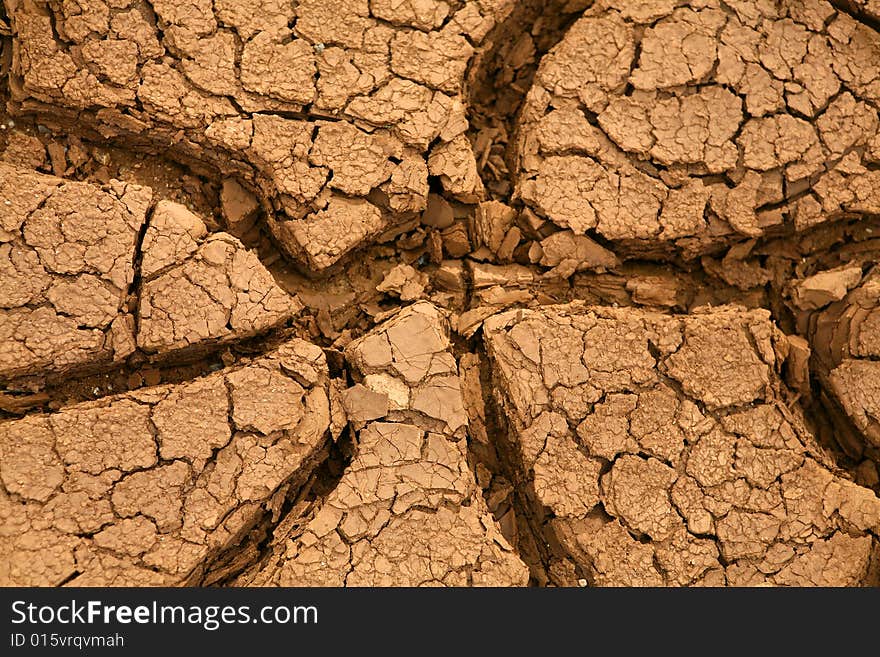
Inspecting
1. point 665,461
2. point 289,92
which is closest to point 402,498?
point 665,461

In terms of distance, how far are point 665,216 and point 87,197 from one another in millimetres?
1570

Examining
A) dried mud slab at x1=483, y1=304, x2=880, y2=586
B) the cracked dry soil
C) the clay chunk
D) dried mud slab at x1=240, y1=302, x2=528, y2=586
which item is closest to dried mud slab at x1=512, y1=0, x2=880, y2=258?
the cracked dry soil

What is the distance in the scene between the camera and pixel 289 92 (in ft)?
7.91

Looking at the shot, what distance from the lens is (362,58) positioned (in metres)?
2.46

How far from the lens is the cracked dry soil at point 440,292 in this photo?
2230 millimetres

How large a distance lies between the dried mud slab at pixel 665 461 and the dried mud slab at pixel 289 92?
523 millimetres

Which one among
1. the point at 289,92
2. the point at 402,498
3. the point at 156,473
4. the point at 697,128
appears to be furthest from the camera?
the point at 697,128

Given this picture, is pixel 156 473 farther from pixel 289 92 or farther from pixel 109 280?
pixel 289 92

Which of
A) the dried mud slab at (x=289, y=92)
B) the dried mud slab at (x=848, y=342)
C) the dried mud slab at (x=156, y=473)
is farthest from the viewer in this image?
the dried mud slab at (x=848, y=342)

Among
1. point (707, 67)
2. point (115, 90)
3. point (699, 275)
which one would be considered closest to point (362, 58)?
point (115, 90)

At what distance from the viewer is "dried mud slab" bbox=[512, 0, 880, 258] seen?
8.26 ft

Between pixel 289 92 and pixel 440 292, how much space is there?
0.70 m

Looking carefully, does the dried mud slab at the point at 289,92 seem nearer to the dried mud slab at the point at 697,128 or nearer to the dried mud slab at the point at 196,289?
the dried mud slab at the point at 196,289

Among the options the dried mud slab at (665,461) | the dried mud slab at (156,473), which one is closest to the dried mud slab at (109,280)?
the dried mud slab at (156,473)
